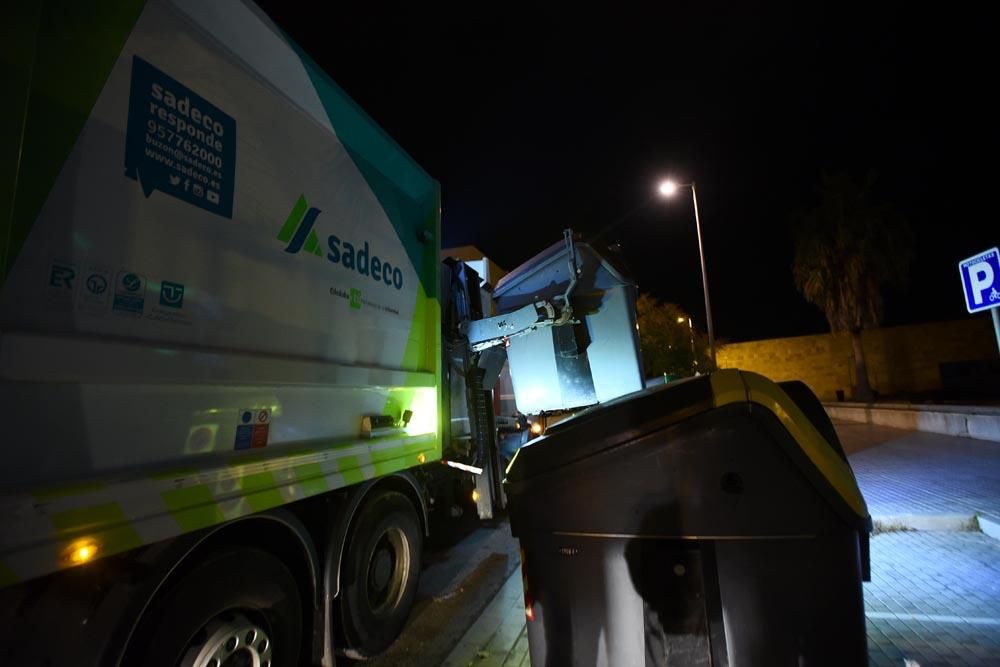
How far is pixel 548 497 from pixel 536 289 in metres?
4.09

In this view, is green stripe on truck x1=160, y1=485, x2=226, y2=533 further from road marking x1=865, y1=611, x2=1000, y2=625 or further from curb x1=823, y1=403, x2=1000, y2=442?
curb x1=823, y1=403, x2=1000, y2=442

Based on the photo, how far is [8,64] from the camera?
1.46 m

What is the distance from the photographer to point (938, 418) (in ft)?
39.2

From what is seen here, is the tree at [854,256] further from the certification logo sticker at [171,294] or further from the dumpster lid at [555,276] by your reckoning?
the certification logo sticker at [171,294]

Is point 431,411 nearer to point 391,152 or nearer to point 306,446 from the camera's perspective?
point 306,446

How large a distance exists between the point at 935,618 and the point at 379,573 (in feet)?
12.7

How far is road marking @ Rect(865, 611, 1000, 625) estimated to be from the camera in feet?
10.5

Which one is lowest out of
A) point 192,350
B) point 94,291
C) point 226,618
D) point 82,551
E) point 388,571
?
point 388,571

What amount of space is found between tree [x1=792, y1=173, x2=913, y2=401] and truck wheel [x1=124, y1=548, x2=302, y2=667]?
25.8 meters

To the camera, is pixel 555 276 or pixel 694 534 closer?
pixel 694 534

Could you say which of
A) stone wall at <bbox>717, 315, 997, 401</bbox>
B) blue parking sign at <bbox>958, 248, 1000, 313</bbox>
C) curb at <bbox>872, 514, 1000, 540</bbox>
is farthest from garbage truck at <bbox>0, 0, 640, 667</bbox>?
stone wall at <bbox>717, 315, 997, 401</bbox>

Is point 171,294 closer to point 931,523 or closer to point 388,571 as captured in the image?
point 388,571

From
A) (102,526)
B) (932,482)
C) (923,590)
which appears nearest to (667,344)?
(932,482)

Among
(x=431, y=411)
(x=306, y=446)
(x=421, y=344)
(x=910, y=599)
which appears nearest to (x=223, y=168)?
(x=306, y=446)
